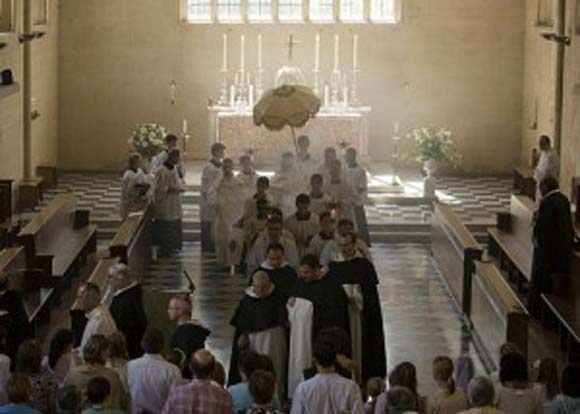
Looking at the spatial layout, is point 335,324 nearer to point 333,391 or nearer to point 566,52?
point 333,391

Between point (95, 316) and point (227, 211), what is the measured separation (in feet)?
31.5

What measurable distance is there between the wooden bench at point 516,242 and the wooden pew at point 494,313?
1913 millimetres

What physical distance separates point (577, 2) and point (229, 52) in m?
7.97

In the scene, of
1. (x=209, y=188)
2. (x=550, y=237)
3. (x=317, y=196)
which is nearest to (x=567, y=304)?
(x=550, y=237)

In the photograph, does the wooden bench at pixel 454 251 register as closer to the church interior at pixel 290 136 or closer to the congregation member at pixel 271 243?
the church interior at pixel 290 136

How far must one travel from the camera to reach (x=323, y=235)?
18625 mm

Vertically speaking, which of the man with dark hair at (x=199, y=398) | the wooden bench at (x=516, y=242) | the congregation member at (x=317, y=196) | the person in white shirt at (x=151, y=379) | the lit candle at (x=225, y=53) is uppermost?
the lit candle at (x=225, y=53)

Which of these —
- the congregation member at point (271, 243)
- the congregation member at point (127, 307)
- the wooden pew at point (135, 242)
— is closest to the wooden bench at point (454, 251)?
the congregation member at point (271, 243)

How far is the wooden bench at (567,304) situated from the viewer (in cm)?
1828

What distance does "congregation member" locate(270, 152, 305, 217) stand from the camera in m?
23.2

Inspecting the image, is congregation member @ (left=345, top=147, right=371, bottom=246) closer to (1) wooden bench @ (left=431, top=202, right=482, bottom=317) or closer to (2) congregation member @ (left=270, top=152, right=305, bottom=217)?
(2) congregation member @ (left=270, top=152, right=305, bottom=217)

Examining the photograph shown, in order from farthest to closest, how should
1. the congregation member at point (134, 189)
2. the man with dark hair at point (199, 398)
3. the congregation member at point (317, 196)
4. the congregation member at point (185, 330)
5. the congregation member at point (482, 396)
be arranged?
the congregation member at point (134, 189) < the congregation member at point (317, 196) < the congregation member at point (185, 330) < the man with dark hair at point (199, 398) < the congregation member at point (482, 396)

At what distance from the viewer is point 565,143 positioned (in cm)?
2805

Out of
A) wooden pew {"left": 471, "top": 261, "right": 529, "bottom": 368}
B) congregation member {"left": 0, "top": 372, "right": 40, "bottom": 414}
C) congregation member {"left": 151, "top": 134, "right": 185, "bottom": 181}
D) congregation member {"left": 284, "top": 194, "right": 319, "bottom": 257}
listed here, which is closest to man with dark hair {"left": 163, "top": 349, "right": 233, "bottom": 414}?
congregation member {"left": 0, "top": 372, "right": 40, "bottom": 414}
